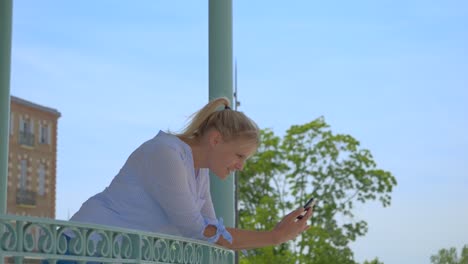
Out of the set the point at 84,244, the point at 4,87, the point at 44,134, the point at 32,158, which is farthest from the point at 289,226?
the point at 44,134

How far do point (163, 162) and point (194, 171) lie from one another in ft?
0.96

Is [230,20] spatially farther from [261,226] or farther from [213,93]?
[261,226]

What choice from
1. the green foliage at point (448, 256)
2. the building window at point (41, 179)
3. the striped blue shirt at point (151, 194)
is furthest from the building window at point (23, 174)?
the striped blue shirt at point (151, 194)

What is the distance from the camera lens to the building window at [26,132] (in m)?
58.8

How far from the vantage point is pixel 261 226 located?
38812 mm

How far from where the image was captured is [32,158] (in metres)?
59.8

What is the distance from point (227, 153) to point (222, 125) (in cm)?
13

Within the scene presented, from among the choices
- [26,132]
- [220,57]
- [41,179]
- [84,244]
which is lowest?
[84,244]

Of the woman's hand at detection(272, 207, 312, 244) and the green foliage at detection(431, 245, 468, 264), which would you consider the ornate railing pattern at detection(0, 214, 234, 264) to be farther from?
the green foliage at detection(431, 245, 468, 264)

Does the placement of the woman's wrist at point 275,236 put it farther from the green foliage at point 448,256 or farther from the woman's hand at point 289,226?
the green foliage at point 448,256

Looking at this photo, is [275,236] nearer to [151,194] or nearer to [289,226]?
[289,226]

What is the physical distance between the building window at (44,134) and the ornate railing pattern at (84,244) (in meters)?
57.1

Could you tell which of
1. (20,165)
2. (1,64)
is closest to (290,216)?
(1,64)

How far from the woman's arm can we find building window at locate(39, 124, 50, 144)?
2244 inches
